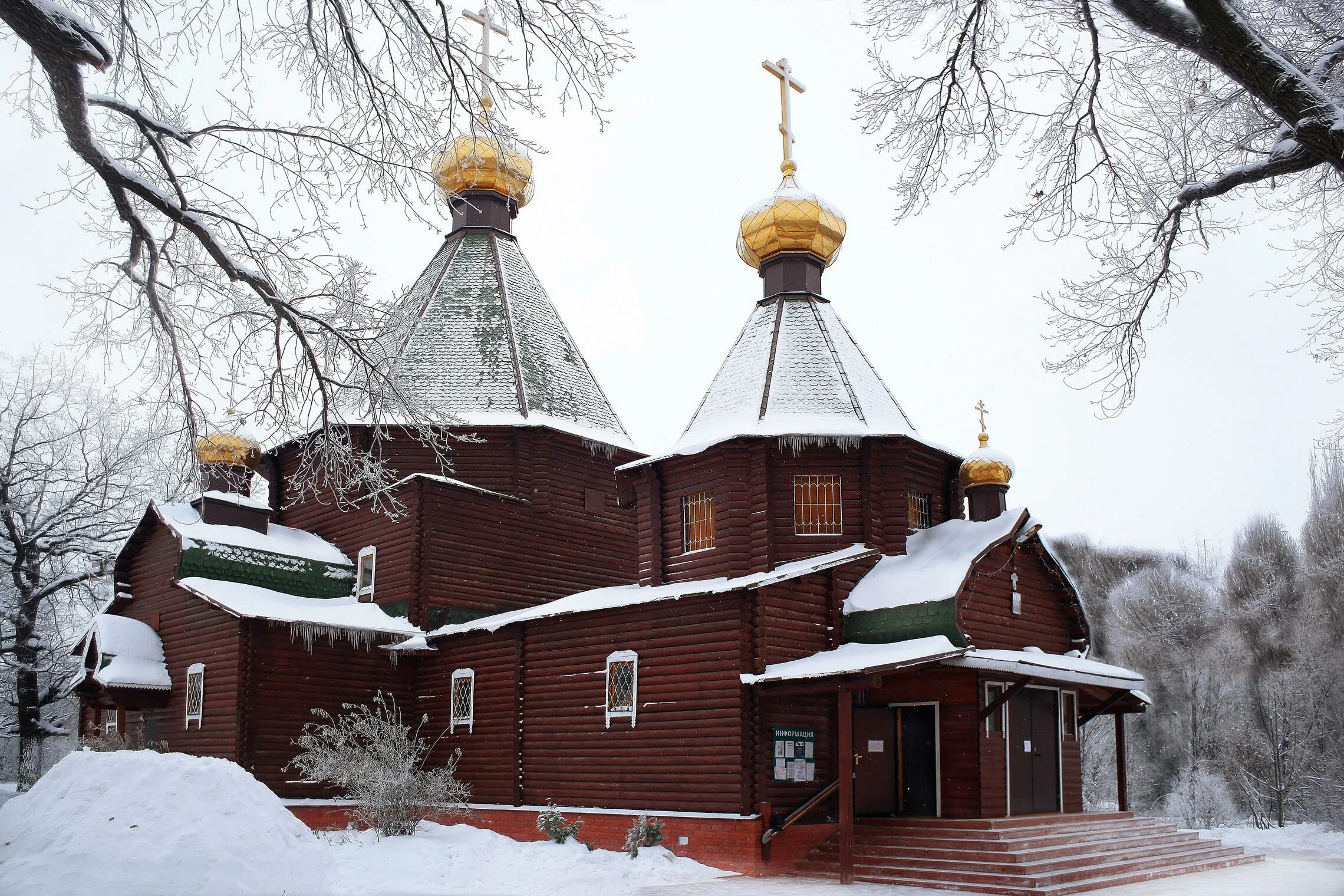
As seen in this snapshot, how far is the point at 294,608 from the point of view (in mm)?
17562

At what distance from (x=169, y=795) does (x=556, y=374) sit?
45.7 feet

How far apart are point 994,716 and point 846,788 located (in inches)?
106

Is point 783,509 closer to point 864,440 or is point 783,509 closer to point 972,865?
point 864,440

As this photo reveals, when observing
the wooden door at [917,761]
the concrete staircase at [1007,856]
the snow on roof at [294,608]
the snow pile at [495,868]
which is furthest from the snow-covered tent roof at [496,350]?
the concrete staircase at [1007,856]

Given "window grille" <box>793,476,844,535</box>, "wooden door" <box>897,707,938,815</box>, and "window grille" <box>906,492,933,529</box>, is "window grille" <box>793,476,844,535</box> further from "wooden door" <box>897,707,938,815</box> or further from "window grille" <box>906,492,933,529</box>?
"wooden door" <box>897,707,938,815</box>

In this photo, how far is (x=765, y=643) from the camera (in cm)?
1362

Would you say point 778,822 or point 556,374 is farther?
point 556,374

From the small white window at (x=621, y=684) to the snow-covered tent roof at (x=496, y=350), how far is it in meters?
5.65

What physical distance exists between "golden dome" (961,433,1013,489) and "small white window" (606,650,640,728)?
220 inches

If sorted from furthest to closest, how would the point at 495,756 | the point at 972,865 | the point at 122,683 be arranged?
the point at 122,683 → the point at 495,756 → the point at 972,865

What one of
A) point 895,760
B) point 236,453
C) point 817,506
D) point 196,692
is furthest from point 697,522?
point 236,453

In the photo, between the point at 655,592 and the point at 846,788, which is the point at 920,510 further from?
the point at 846,788

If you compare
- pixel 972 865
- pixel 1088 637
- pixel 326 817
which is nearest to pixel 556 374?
pixel 326 817

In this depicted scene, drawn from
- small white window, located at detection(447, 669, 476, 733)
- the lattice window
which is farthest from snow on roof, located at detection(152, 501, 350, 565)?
the lattice window
